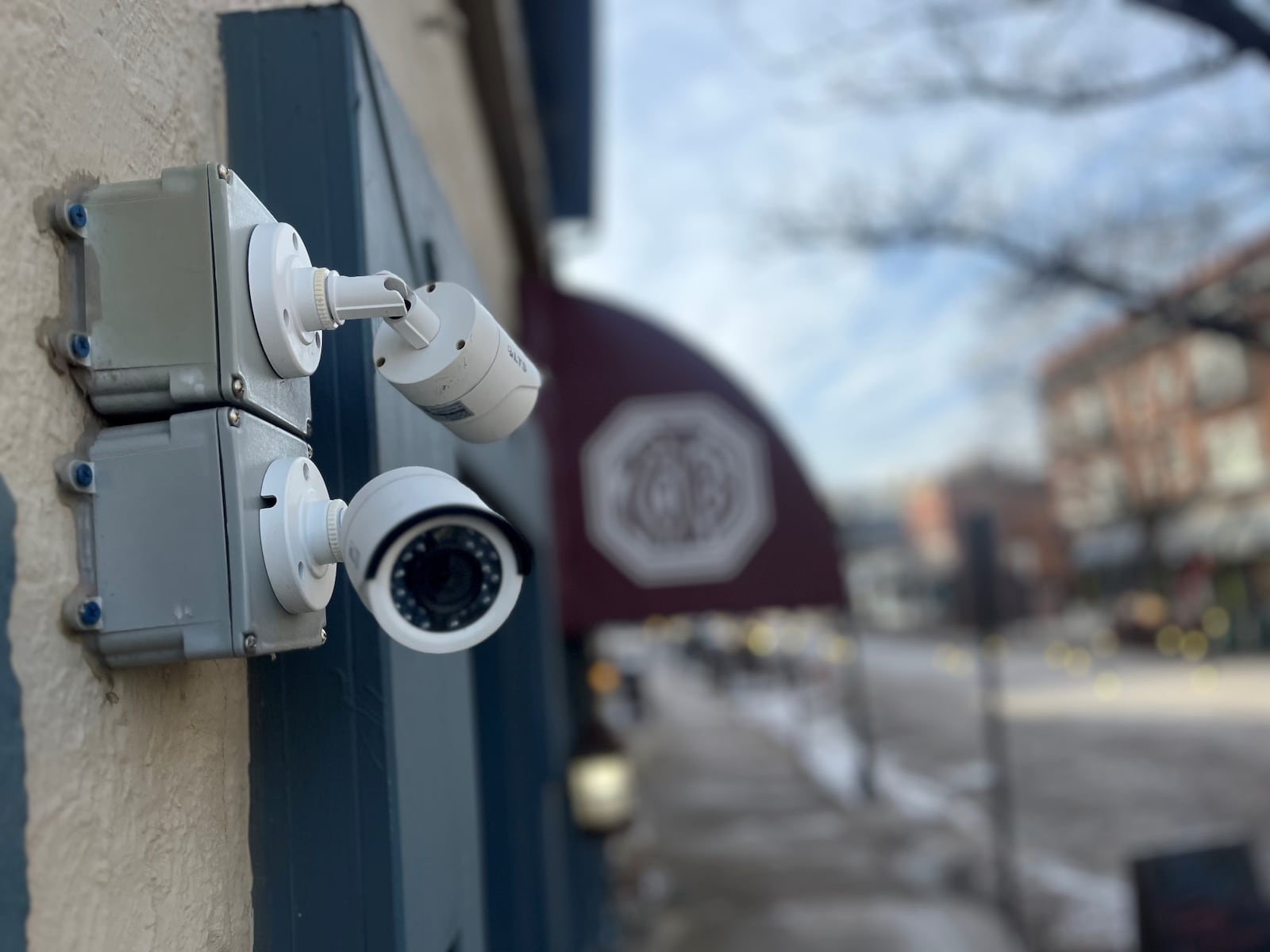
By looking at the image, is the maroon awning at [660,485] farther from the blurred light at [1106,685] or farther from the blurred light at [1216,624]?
the blurred light at [1216,624]

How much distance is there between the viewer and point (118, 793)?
38.2 inches

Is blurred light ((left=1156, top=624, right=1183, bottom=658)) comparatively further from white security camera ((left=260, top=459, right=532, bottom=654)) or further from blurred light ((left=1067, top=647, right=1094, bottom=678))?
white security camera ((left=260, top=459, right=532, bottom=654))

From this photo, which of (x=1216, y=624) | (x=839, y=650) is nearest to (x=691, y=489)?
(x=1216, y=624)

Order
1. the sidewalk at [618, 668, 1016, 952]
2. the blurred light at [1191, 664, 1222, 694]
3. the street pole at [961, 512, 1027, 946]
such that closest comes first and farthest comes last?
1. the sidewalk at [618, 668, 1016, 952]
2. the street pole at [961, 512, 1027, 946]
3. the blurred light at [1191, 664, 1222, 694]

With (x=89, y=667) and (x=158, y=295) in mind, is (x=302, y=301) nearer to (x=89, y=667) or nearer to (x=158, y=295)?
(x=158, y=295)

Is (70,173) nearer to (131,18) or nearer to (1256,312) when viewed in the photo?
(131,18)

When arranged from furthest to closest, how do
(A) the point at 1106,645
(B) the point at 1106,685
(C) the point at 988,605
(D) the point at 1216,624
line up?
(A) the point at 1106,645, (D) the point at 1216,624, (B) the point at 1106,685, (C) the point at 988,605

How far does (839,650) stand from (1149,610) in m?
8.39

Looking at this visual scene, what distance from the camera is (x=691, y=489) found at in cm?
470

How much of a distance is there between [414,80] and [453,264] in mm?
567

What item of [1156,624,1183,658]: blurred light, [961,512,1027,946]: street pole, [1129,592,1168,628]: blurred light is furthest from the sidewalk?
[1129,592,1168,628]: blurred light

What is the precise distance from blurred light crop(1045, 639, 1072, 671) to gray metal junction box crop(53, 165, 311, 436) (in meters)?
25.5

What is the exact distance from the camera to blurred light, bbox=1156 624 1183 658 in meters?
25.0

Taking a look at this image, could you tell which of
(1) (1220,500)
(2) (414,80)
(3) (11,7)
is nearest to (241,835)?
(3) (11,7)
